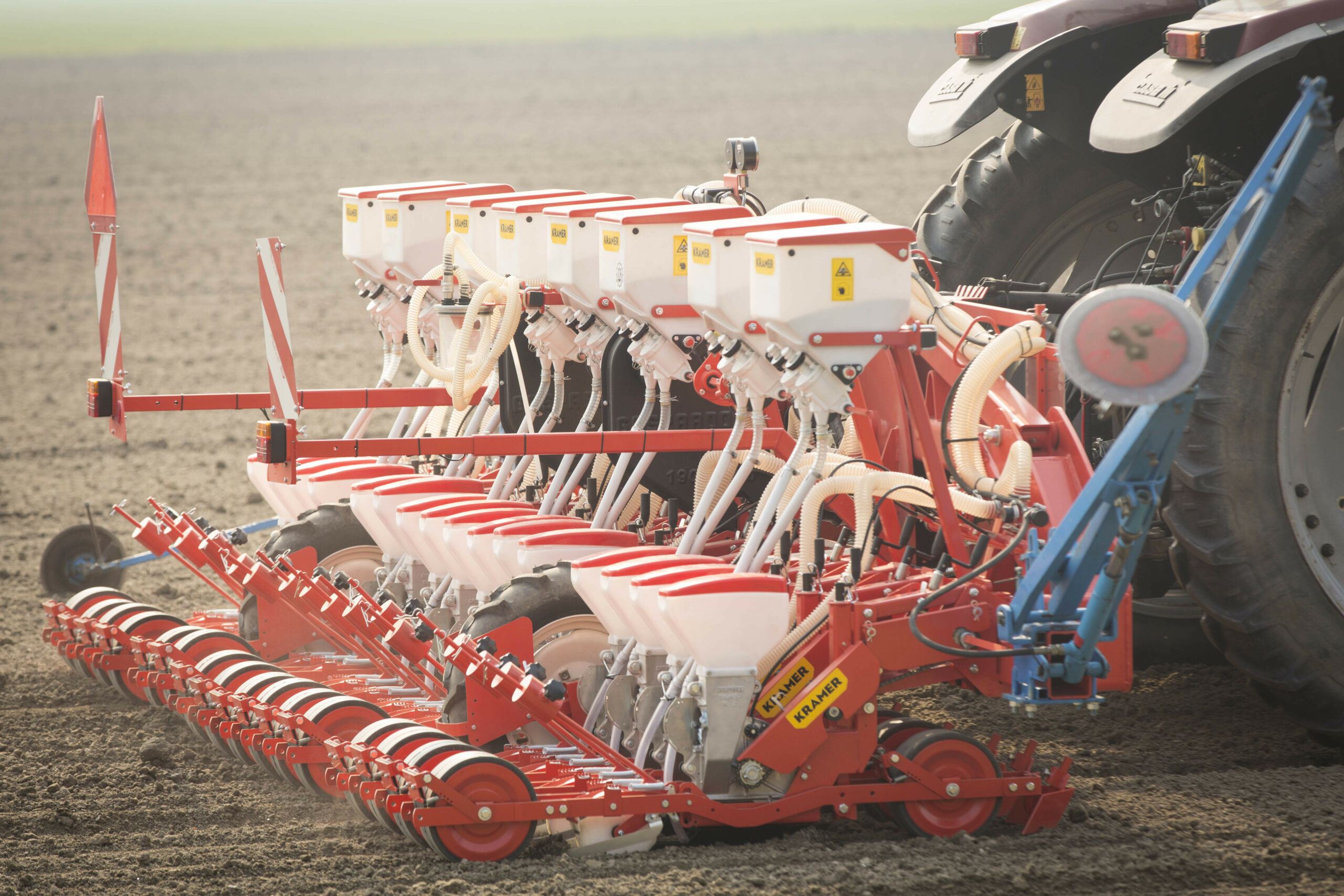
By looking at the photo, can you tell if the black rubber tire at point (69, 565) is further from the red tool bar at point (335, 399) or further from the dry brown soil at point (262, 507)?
the red tool bar at point (335, 399)

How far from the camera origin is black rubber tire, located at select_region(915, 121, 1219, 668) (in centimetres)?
639

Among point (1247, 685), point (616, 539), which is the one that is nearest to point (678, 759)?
point (616, 539)

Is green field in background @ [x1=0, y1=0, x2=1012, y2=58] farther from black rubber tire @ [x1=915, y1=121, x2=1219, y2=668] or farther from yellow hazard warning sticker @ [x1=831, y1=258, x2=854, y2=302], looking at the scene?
yellow hazard warning sticker @ [x1=831, y1=258, x2=854, y2=302]

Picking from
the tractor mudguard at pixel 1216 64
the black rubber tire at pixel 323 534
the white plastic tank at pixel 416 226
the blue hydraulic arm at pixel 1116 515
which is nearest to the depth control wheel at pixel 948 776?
the blue hydraulic arm at pixel 1116 515

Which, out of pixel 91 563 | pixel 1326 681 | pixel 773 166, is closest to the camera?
pixel 1326 681

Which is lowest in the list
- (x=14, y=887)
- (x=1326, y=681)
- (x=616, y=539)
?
(x=14, y=887)

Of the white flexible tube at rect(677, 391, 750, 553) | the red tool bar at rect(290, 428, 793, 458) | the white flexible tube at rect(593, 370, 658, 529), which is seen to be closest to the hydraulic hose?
the white flexible tube at rect(593, 370, 658, 529)

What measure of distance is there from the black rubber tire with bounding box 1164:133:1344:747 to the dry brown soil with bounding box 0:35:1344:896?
51 centimetres

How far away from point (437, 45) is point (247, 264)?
33029mm

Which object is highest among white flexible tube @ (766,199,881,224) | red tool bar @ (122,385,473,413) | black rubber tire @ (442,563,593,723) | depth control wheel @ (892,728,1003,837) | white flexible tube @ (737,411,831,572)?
white flexible tube @ (766,199,881,224)

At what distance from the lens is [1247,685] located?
5859 mm

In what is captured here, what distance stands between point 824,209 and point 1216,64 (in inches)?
48.6

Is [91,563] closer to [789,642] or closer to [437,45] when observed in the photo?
[789,642]

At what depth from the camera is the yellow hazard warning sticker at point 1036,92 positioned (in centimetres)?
591
